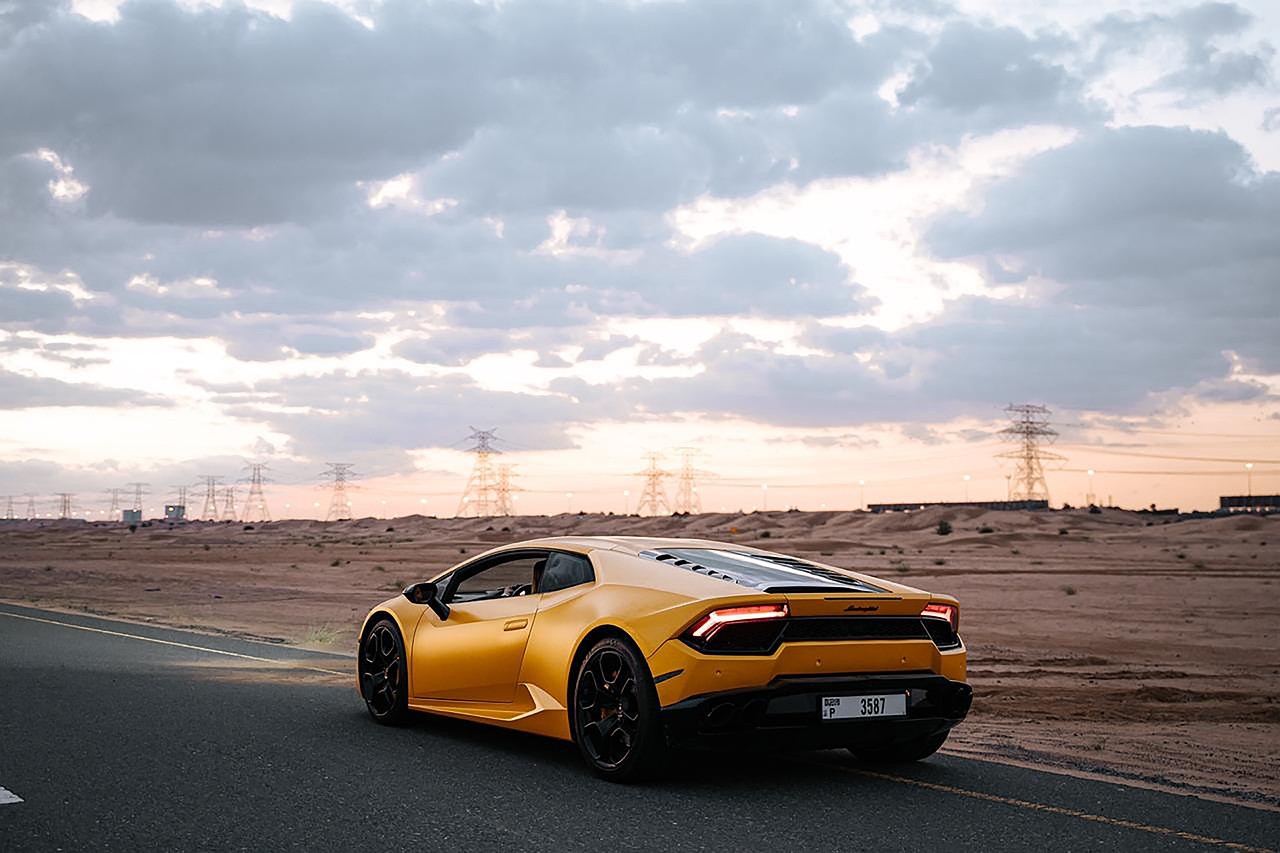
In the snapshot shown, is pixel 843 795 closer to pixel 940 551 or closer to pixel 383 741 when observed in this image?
pixel 383 741

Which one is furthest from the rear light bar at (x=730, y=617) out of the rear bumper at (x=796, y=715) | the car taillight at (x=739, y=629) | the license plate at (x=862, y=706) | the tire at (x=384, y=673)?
the tire at (x=384, y=673)

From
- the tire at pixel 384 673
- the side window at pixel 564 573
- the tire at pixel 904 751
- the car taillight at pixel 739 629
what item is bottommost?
the tire at pixel 904 751

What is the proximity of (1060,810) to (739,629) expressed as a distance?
1.87m

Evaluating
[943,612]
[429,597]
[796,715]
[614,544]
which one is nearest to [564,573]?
[614,544]

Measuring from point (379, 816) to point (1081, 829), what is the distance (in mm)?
3392

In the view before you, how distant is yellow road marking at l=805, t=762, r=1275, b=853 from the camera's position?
19.8 ft

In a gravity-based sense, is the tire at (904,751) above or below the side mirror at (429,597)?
below

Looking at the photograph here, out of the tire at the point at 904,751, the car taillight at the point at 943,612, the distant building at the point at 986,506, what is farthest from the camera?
the distant building at the point at 986,506

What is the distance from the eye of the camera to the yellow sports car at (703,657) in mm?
6961

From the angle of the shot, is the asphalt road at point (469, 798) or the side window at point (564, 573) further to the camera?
the side window at point (564, 573)

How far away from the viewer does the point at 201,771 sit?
7.54 meters

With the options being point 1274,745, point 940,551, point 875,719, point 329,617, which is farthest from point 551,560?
point 940,551

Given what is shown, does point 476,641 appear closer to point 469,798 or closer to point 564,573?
point 564,573

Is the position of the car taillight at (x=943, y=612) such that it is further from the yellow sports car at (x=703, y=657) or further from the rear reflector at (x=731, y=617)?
the rear reflector at (x=731, y=617)
